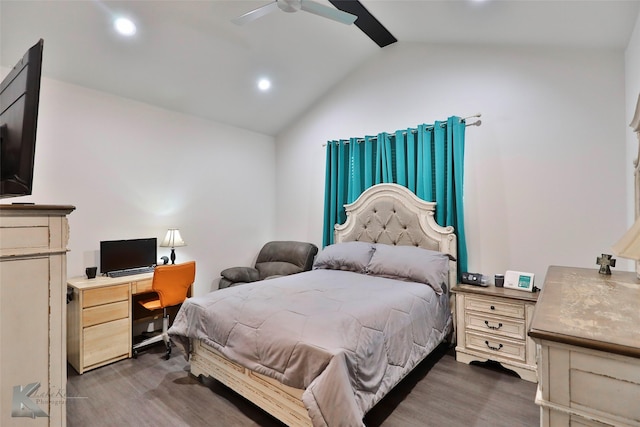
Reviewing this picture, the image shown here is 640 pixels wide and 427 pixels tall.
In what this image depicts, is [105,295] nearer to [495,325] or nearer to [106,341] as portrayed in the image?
[106,341]

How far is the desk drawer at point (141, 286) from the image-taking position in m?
3.01

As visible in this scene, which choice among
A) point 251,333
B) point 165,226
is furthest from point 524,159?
point 165,226

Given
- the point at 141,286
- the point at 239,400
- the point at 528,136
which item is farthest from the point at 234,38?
the point at 239,400

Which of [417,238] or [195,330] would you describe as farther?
[417,238]

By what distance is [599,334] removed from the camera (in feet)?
2.83

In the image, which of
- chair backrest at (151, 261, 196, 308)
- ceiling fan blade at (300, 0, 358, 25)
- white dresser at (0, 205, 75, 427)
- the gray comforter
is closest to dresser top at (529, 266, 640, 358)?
the gray comforter

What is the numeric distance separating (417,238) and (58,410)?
307 cm

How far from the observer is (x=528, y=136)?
293cm

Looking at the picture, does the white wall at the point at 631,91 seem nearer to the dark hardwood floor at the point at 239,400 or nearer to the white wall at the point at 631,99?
the white wall at the point at 631,99

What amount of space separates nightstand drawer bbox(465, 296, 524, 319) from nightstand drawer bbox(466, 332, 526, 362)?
0.73 ft

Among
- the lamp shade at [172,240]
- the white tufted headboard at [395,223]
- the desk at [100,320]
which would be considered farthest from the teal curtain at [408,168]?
the desk at [100,320]

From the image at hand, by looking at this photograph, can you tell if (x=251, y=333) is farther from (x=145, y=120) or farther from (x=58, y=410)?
(x=145, y=120)

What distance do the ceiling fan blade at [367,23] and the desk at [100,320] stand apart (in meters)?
3.37

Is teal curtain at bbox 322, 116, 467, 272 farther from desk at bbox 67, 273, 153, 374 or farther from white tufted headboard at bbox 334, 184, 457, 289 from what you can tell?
desk at bbox 67, 273, 153, 374
